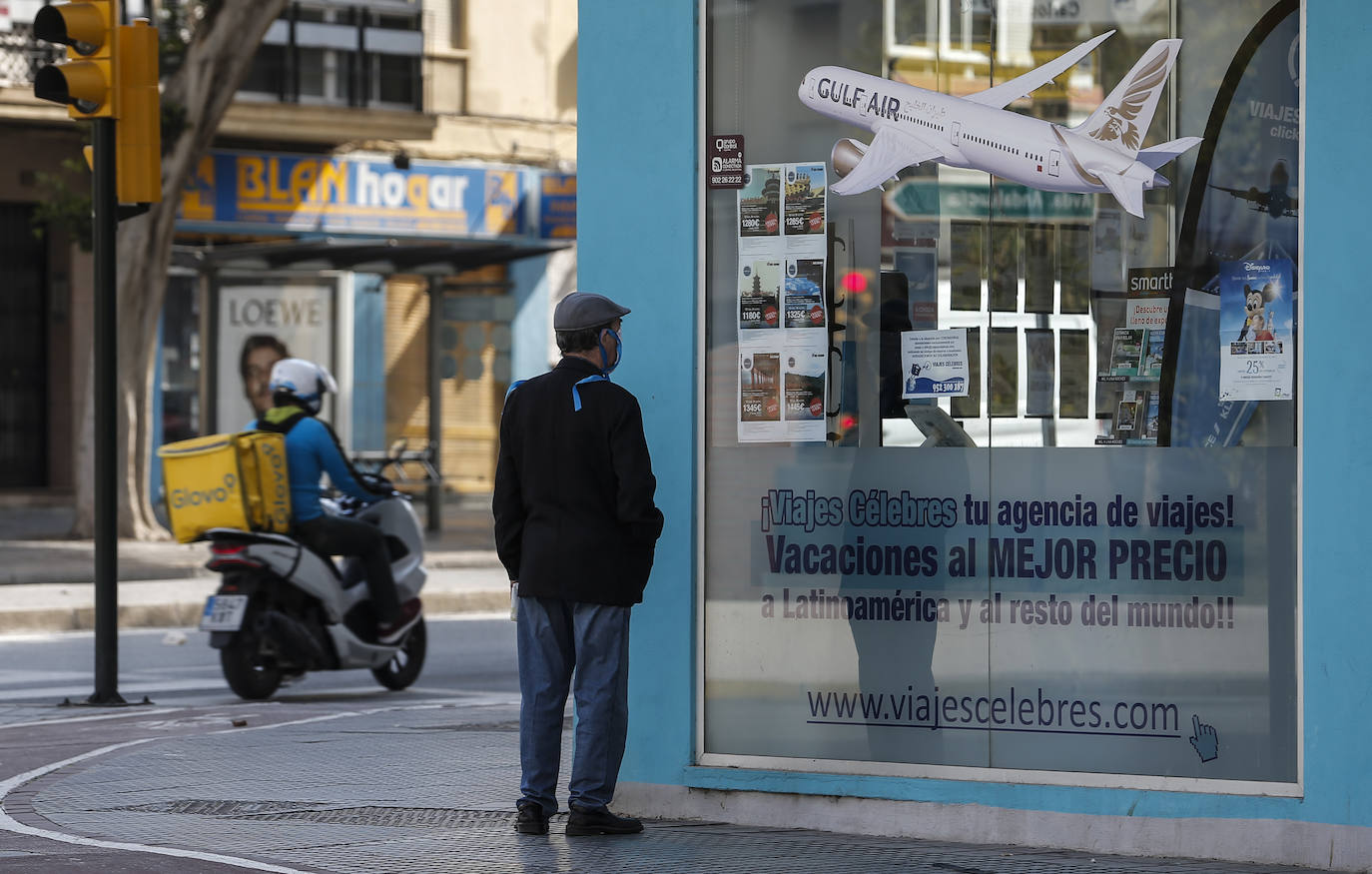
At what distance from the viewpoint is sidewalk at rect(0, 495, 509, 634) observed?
1494 cm

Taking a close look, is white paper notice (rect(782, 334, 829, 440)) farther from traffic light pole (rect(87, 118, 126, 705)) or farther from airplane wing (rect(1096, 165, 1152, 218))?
traffic light pole (rect(87, 118, 126, 705))

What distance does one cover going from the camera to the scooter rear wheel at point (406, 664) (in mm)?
11312

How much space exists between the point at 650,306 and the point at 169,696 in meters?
5.32

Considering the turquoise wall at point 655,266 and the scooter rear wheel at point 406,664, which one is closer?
the turquoise wall at point 655,266

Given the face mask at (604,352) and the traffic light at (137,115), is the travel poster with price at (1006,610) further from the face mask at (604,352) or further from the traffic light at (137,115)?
the traffic light at (137,115)

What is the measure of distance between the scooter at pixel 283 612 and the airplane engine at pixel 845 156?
15.8 feet

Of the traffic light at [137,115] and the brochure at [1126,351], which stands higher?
the traffic light at [137,115]

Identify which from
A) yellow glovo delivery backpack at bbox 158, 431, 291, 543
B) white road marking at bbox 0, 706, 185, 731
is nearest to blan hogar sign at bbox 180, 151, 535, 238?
yellow glovo delivery backpack at bbox 158, 431, 291, 543

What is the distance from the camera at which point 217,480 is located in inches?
404

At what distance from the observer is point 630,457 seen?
20.5 ft

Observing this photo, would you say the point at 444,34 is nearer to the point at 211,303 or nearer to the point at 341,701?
the point at 211,303

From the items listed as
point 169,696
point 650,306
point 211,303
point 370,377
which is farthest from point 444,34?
point 650,306

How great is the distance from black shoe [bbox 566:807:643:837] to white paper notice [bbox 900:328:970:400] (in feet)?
5.45

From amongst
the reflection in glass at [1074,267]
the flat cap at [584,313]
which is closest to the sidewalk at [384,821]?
the flat cap at [584,313]
